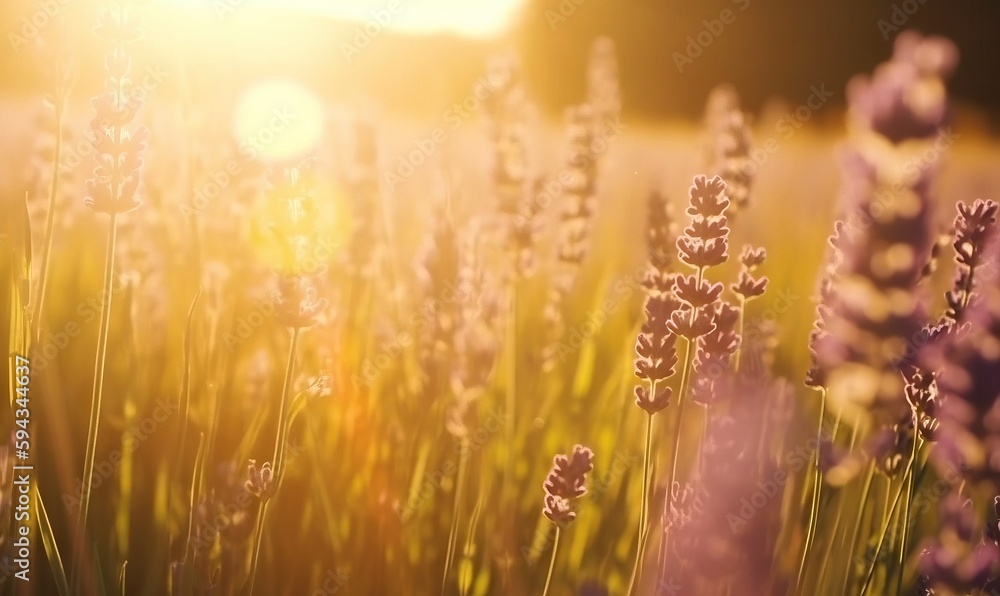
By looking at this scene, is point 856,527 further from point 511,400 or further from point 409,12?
point 409,12

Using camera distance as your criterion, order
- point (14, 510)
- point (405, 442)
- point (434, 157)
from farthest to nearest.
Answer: point (434, 157) → point (405, 442) → point (14, 510)

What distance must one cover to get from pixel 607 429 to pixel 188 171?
3.02ft

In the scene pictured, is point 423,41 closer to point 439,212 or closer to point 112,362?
point 439,212

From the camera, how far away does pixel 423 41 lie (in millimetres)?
1545

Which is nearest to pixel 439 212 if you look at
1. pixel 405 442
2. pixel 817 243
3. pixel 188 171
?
pixel 405 442
